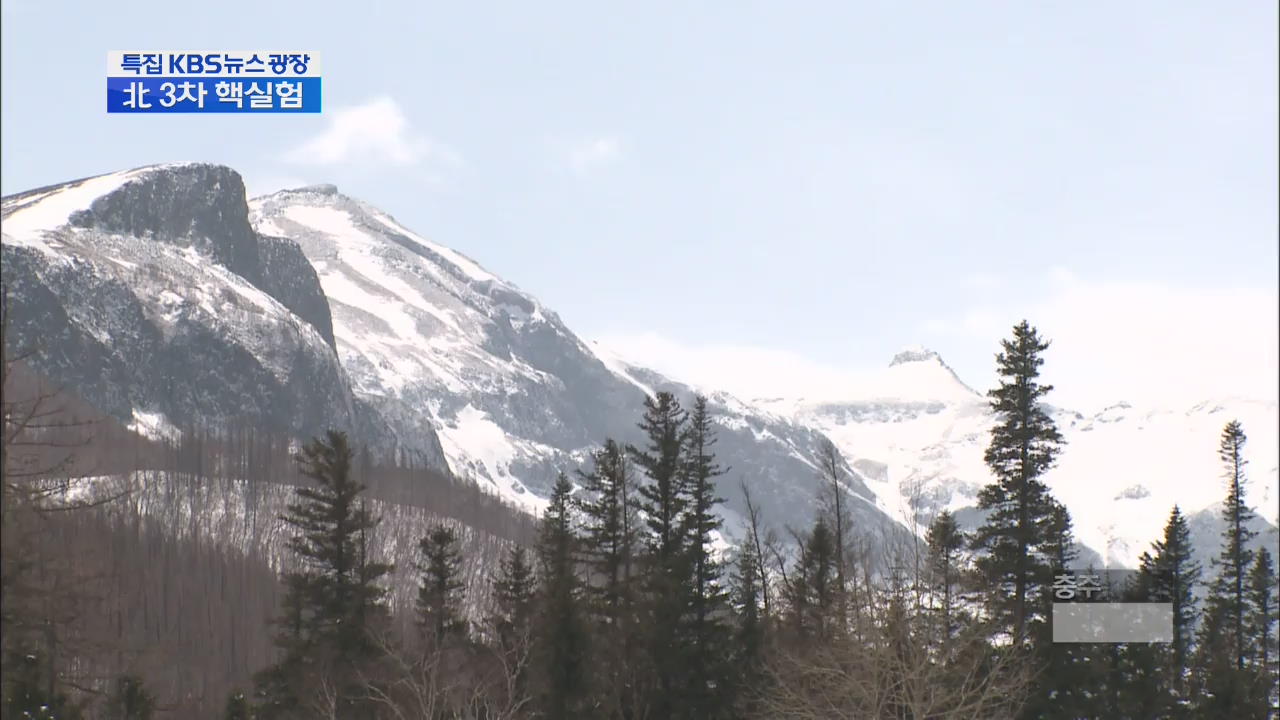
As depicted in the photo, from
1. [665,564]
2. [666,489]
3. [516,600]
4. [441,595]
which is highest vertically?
[666,489]

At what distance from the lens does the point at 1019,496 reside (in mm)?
47375

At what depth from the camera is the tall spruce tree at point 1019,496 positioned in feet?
151

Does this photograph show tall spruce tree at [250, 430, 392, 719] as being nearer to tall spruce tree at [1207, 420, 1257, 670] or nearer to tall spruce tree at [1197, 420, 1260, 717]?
tall spruce tree at [1197, 420, 1260, 717]

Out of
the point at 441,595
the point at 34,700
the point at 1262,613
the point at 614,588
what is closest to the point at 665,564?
the point at 614,588

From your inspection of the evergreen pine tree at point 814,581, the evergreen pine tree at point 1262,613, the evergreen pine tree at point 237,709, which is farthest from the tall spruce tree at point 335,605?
the evergreen pine tree at point 1262,613

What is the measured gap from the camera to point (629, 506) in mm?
55094

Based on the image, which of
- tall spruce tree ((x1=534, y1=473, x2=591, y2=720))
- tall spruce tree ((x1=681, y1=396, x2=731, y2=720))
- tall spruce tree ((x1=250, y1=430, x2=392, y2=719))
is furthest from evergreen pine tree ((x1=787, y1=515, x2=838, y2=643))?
tall spruce tree ((x1=250, y1=430, x2=392, y2=719))

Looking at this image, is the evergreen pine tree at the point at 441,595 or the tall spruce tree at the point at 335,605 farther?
the evergreen pine tree at the point at 441,595

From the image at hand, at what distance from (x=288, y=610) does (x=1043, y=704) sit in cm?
2809

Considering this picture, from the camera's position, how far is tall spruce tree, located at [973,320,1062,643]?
46094 millimetres

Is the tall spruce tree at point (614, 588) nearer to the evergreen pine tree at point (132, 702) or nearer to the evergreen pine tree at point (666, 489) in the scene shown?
the evergreen pine tree at point (666, 489)

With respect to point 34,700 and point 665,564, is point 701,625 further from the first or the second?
point 34,700

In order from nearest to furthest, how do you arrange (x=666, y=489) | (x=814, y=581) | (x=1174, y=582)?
(x=666, y=489), (x=814, y=581), (x=1174, y=582)

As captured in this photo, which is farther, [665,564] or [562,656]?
[665,564]
